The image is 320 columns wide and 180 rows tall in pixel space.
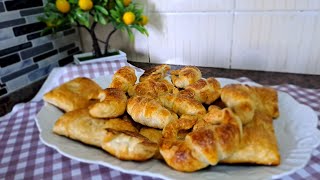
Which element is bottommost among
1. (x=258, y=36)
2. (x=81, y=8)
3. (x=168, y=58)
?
(x=168, y=58)

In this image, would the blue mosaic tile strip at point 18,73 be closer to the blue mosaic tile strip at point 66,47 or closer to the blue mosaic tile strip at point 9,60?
the blue mosaic tile strip at point 9,60

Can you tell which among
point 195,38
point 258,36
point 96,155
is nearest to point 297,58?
point 258,36

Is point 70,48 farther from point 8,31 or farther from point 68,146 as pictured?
point 68,146

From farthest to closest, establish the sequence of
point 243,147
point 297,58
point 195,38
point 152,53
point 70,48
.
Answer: point 70,48
point 152,53
point 195,38
point 297,58
point 243,147

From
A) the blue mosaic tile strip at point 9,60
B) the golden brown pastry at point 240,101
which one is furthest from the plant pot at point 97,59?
the golden brown pastry at point 240,101

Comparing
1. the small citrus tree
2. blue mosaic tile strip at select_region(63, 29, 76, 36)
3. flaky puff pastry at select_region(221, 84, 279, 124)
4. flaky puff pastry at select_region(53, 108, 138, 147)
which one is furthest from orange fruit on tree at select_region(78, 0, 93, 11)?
flaky puff pastry at select_region(221, 84, 279, 124)

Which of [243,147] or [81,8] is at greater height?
[81,8]

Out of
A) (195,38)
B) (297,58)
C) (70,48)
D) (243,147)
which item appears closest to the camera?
Answer: (243,147)

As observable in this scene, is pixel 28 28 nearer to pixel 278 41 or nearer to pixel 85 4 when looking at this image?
pixel 85 4
